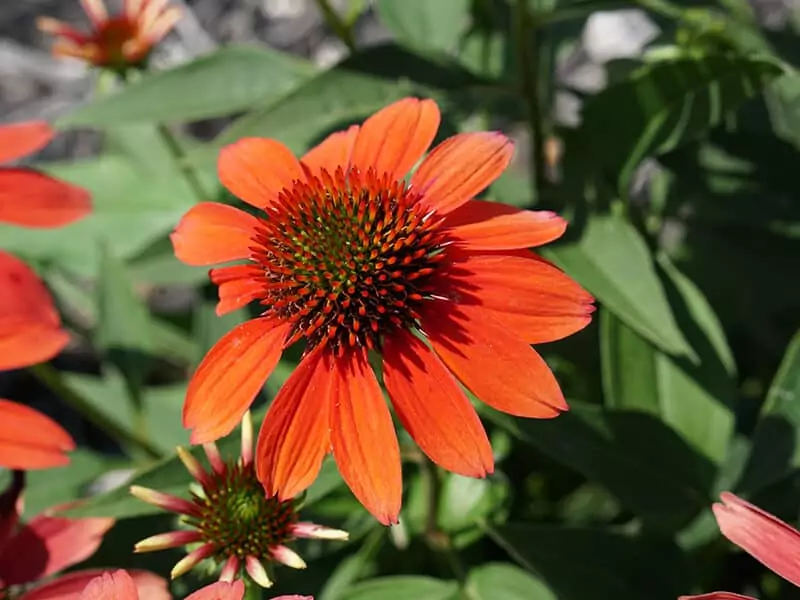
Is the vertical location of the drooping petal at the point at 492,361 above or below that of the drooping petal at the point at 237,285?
below

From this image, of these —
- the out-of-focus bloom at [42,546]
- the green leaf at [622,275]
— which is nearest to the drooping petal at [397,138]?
the green leaf at [622,275]

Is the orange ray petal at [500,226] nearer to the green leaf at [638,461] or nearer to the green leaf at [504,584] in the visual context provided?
the green leaf at [638,461]

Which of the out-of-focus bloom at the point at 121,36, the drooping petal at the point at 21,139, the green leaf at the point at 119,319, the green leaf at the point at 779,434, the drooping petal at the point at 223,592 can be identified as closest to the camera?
the drooping petal at the point at 223,592

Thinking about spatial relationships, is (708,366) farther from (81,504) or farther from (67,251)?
(67,251)

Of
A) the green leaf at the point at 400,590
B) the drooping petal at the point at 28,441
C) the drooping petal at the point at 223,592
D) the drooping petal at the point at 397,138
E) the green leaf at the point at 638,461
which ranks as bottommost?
the green leaf at the point at 400,590

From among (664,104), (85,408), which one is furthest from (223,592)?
(664,104)

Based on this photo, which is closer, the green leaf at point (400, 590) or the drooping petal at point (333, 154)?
the drooping petal at point (333, 154)
